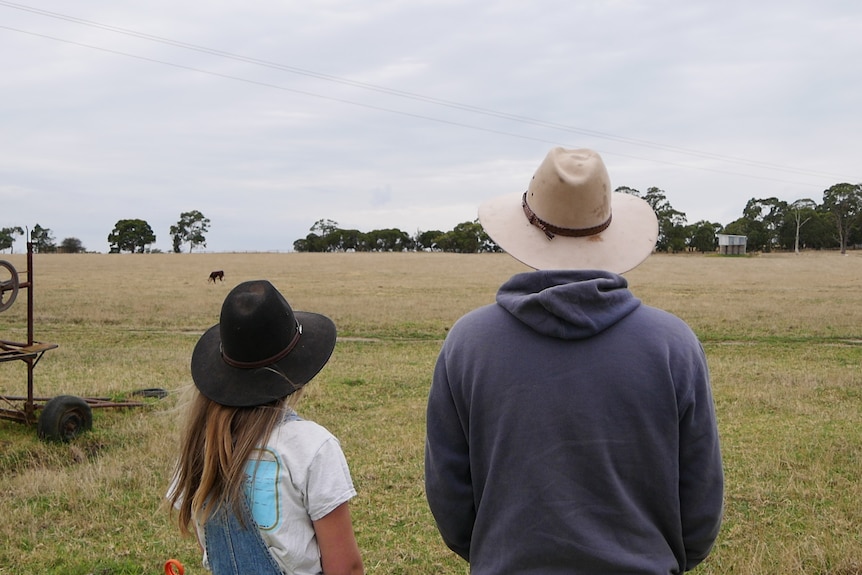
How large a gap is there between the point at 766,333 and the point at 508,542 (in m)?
18.3

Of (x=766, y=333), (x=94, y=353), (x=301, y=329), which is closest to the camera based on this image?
(x=301, y=329)

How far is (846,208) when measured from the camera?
347 feet

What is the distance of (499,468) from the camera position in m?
2.05

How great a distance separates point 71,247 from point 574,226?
10983 cm

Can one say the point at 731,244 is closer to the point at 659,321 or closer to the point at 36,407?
the point at 36,407

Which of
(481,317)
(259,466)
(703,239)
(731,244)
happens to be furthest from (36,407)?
(703,239)

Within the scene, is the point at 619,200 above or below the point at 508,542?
above

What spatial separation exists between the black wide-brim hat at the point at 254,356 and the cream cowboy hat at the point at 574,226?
721 mm

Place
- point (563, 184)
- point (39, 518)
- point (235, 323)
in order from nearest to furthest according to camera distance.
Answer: point (563, 184) → point (235, 323) → point (39, 518)

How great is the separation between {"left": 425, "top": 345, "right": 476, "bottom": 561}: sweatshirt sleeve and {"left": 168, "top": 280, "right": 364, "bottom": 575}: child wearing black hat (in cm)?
26

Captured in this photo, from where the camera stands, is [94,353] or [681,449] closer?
[681,449]

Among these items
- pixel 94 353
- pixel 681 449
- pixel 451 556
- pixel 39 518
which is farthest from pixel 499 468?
pixel 94 353

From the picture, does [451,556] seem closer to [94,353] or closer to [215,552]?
[215,552]

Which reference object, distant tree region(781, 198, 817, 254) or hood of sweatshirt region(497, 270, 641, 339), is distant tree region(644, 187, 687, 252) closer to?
distant tree region(781, 198, 817, 254)
